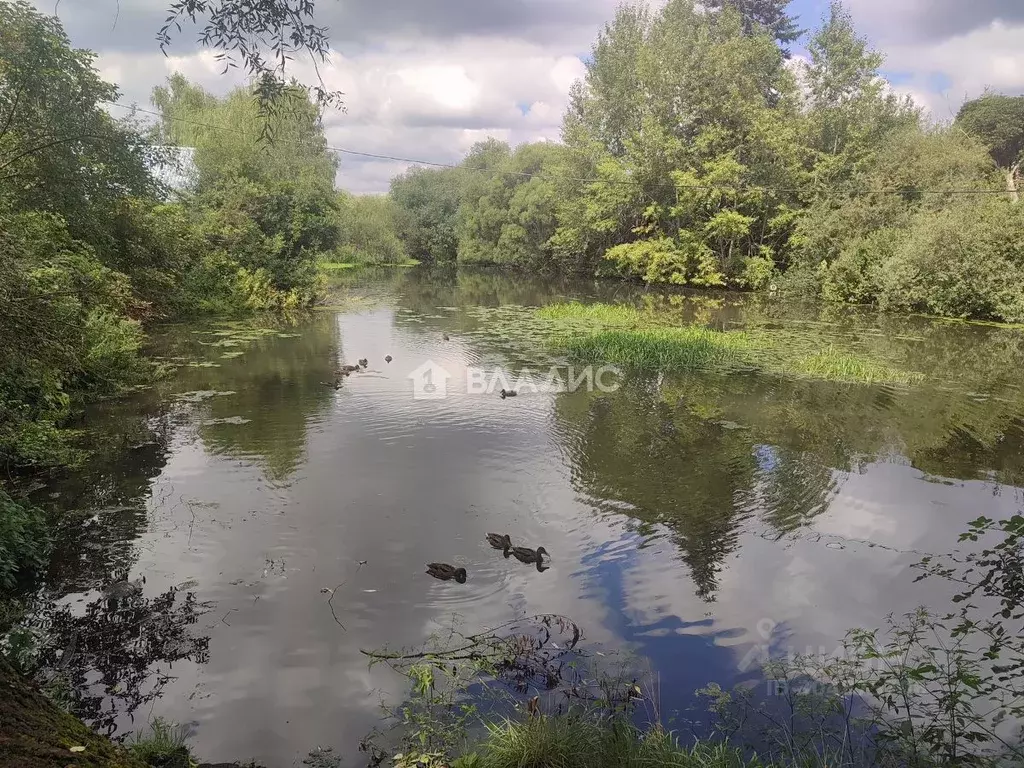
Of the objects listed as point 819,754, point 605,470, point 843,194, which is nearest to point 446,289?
point 843,194

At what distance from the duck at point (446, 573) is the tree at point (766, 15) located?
44.0 m

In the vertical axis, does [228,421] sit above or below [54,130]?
below

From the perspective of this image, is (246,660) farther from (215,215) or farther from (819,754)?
(215,215)

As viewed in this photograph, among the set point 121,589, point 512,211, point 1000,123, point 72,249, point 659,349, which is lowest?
point 121,589

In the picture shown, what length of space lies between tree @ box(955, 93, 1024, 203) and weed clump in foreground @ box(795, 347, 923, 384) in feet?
104

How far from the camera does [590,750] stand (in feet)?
12.0

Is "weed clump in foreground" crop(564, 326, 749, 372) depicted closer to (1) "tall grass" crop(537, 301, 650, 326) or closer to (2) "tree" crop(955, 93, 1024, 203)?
(1) "tall grass" crop(537, 301, 650, 326)

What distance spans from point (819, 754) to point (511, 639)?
2316mm

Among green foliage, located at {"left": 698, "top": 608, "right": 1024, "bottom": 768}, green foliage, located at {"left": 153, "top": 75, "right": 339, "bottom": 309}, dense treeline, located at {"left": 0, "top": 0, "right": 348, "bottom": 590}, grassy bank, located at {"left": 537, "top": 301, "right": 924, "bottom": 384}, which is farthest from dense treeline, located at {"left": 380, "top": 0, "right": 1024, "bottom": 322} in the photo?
green foliage, located at {"left": 698, "top": 608, "right": 1024, "bottom": 768}

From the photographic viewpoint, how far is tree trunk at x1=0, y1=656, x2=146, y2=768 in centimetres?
225

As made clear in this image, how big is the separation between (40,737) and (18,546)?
411 centimetres

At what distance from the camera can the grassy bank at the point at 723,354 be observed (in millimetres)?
14648
